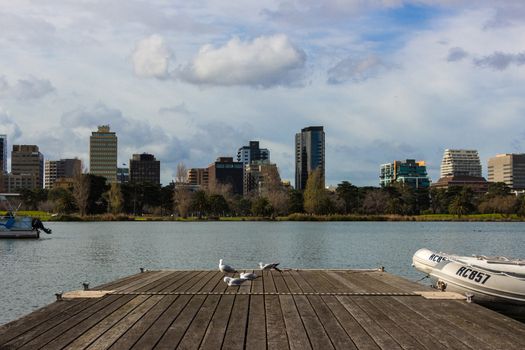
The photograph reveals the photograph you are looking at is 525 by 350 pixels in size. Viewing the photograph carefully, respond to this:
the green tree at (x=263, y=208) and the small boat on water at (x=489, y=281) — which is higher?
the green tree at (x=263, y=208)

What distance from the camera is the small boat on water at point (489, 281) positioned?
43.2 feet

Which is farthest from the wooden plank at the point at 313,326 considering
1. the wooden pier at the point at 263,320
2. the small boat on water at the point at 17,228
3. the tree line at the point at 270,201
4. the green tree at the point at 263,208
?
the green tree at the point at 263,208

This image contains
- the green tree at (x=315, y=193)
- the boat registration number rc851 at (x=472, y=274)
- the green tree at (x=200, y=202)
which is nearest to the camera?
the boat registration number rc851 at (x=472, y=274)

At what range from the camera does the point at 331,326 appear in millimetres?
8711

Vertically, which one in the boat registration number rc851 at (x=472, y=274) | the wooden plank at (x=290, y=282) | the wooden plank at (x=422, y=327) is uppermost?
the boat registration number rc851 at (x=472, y=274)

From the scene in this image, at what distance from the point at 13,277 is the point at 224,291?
16038 mm

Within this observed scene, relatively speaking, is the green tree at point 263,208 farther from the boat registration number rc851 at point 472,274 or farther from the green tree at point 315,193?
the boat registration number rc851 at point 472,274

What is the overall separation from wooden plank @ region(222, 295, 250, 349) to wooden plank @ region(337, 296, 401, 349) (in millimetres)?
1734

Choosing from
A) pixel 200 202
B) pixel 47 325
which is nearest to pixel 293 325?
pixel 47 325

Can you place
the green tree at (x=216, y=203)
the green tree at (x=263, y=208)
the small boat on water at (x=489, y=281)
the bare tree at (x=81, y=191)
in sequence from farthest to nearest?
the green tree at (x=216, y=203)
the green tree at (x=263, y=208)
the bare tree at (x=81, y=191)
the small boat on water at (x=489, y=281)

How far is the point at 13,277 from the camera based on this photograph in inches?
989

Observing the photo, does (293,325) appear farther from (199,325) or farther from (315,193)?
(315,193)

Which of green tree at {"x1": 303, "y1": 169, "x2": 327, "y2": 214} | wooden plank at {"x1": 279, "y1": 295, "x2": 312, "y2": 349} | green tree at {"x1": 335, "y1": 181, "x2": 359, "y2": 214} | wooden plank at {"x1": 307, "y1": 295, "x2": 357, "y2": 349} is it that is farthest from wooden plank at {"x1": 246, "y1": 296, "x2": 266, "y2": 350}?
green tree at {"x1": 335, "y1": 181, "x2": 359, "y2": 214}

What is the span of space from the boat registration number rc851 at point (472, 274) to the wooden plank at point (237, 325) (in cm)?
571
